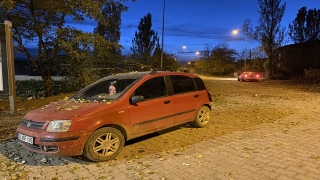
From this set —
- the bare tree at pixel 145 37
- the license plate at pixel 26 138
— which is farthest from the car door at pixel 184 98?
the bare tree at pixel 145 37

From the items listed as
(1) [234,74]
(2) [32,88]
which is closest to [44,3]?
(2) [32,88]

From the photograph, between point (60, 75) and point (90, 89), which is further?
point (60, 75)

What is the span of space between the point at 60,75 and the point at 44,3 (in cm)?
396

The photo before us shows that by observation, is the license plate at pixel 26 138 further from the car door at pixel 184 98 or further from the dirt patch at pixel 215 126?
the car door at pixel 184 98

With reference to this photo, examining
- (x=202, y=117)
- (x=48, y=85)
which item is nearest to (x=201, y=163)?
(x=202, y=117)

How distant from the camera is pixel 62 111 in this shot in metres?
4.45

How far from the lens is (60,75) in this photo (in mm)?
14227

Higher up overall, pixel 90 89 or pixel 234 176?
pixel 90 89

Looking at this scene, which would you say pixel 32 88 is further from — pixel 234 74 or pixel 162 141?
pixel 234 74

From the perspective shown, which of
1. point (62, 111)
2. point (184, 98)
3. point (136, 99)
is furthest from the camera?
point (184, 98)

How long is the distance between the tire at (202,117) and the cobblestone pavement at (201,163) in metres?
1.16

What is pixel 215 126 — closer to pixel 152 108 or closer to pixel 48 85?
pixel 152 108

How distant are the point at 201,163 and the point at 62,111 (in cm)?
256

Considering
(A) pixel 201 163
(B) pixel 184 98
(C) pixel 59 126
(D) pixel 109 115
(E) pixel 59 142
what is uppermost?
(B) pixel 184 98
